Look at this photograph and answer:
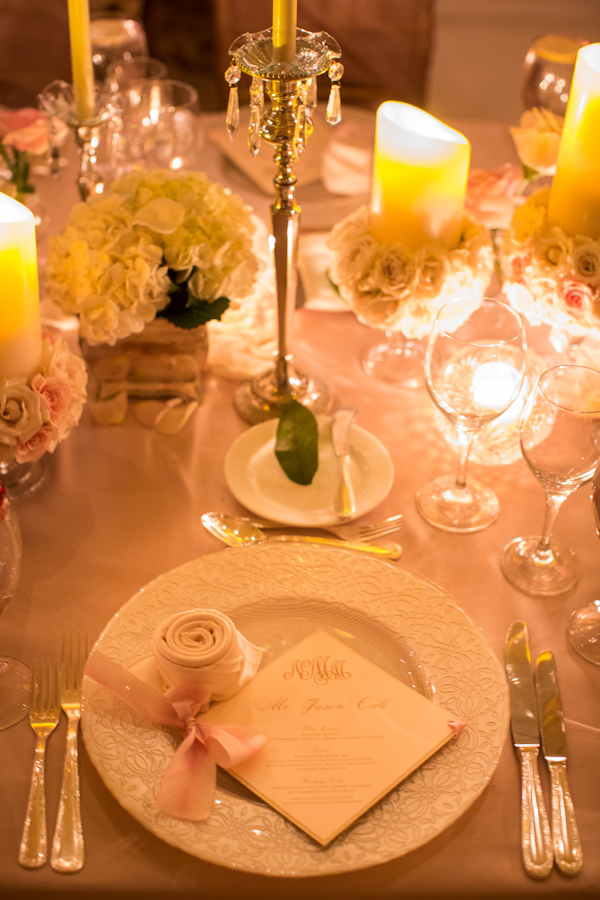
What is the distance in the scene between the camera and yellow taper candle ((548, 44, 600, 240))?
96cm

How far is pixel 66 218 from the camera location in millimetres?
1504

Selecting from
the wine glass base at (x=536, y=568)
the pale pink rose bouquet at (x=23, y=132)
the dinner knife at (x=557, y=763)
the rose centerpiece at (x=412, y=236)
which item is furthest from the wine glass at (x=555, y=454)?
the pale pink rose bouquet at (x=23, y=132)

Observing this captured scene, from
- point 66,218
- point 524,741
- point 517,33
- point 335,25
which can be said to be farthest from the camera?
point 517,33

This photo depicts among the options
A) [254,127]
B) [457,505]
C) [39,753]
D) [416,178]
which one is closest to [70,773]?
[39,753]

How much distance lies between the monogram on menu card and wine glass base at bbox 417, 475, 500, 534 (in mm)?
262

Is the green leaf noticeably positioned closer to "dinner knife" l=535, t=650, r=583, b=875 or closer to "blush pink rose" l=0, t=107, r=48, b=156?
"dinner knife" l=535, t=650, r=583, b=875

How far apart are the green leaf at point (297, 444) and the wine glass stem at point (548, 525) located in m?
0.28

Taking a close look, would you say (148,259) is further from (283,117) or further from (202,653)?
(202,653)

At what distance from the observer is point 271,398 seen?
45.3 inches

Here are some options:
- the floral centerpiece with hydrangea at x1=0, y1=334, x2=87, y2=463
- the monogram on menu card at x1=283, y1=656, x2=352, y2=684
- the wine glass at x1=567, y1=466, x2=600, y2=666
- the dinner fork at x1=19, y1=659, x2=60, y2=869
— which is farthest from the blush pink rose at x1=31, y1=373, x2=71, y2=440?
the wine glass at x1=567, y1=466, x2=600, y2=666

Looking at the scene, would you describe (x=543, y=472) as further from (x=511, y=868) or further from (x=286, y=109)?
(x=286, y=109)

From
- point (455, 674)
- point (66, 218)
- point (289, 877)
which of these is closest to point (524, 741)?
point (455, 674)

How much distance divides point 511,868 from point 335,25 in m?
2.62

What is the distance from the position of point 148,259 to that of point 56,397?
20cm
